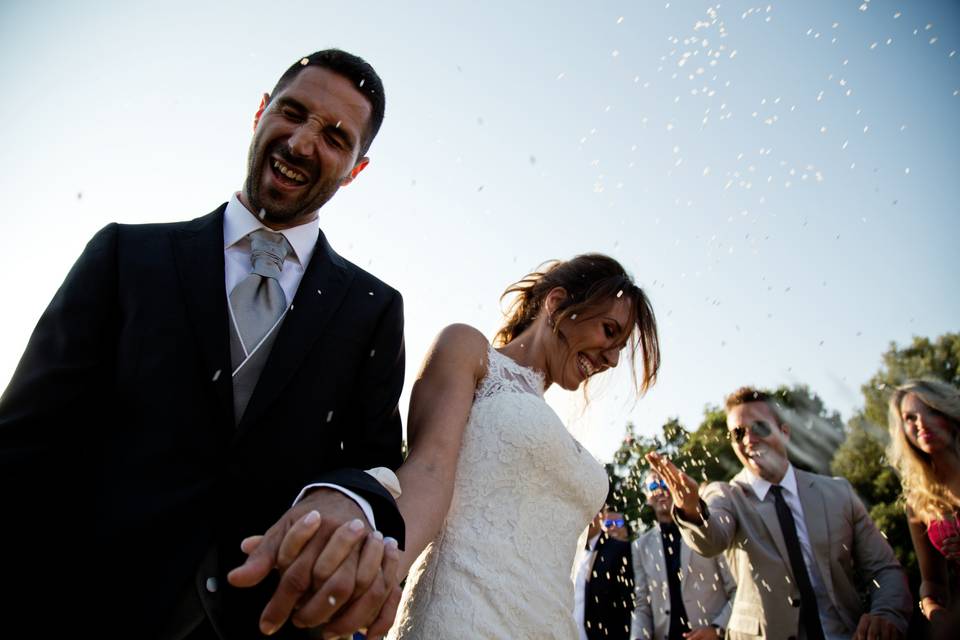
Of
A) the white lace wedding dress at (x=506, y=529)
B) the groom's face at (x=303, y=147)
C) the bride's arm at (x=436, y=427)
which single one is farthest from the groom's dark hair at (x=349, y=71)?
the white lace wedding dress at (x=506, y=529)

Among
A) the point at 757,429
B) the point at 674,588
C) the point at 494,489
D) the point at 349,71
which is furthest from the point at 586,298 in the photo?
the point at 674,588

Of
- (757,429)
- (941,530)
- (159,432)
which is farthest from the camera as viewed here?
(757,429)

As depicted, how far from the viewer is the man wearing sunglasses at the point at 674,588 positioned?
780 centimetres

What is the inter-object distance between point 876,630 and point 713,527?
130 cm

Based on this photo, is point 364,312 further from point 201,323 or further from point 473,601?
point 473,601

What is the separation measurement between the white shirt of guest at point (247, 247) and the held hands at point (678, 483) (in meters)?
3.37

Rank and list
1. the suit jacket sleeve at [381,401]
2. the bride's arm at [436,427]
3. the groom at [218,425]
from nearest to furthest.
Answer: the groom at [218,425], the suit jacket sleeve at [381,401], the bride's arm at [436,427]

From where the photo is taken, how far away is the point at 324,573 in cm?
135

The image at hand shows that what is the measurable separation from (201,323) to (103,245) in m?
0.49

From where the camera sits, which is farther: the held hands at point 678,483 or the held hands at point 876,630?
the held hands at point 678,483

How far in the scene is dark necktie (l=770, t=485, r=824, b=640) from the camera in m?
5.01

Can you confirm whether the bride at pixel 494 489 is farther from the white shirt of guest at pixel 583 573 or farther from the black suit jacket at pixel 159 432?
the white shirt of guest at pixel 583 573

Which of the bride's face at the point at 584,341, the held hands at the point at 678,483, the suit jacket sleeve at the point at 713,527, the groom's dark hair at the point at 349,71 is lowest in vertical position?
the suit jacket sleeve at the point at 713,527

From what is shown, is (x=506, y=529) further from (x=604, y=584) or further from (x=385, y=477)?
(x=604, y=584)
